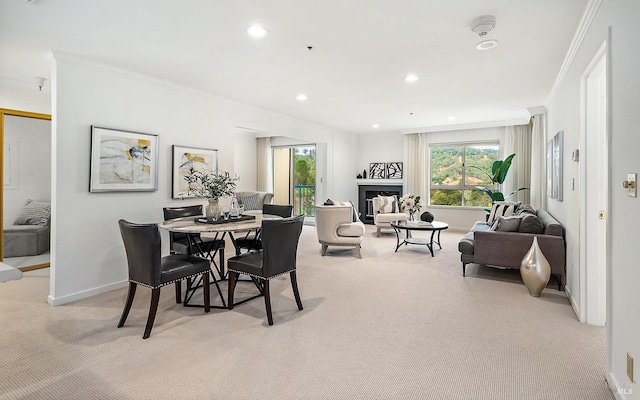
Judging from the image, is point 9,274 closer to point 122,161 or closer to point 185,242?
point 185,242

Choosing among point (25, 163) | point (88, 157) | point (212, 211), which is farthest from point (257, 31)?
point (25, 163)

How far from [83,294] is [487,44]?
4.72 metres

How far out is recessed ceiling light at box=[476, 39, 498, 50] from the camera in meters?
3.10

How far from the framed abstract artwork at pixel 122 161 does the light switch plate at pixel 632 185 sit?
4.34m

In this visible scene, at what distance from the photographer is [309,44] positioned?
3.17 metres

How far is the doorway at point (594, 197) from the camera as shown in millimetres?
2676

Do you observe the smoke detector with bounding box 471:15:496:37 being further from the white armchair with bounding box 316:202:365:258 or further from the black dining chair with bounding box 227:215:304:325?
the white armchair with bounding box 316:202:365:258

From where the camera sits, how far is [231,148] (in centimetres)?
525

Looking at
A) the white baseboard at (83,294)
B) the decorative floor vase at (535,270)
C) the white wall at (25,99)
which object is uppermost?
the white wall at (25,99)

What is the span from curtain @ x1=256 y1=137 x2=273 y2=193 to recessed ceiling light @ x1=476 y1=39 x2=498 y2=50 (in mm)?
6945

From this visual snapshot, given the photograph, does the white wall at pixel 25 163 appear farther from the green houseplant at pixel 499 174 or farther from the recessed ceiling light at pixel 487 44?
the green houseplant at pixel 499 174

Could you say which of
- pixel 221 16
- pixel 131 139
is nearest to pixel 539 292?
pixel 221 16

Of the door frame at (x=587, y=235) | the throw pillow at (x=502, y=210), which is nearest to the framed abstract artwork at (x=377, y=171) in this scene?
the throw pillow at (x=502, y=210)

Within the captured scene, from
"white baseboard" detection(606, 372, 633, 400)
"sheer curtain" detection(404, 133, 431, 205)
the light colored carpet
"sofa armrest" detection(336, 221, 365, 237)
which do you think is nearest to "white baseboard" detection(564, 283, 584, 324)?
the light colored carpet
